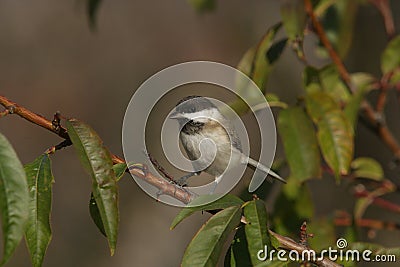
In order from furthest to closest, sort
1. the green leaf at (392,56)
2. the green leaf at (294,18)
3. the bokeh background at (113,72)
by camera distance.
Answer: the bokeh background at (113,72), the green leaf at (392,56), the green leaf at (294,18)

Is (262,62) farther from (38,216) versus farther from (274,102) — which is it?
(38,216)

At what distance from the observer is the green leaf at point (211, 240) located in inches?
56.2

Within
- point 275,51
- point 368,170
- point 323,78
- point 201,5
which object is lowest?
point 368,170

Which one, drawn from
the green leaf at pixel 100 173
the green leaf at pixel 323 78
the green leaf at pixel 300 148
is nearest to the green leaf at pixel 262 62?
the green leaf at pixel 323 78

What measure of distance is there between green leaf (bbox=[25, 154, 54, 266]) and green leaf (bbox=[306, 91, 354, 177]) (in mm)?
1005

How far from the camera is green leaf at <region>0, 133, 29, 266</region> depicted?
1.24m

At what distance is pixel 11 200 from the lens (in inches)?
50.0

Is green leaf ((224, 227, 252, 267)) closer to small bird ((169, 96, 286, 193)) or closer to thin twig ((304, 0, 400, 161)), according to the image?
small bird ((169, 96, 286, 193))

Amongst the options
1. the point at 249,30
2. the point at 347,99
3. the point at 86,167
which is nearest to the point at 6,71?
the point at 249,30

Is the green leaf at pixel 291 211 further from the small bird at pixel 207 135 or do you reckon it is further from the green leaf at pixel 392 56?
the green leaf at pixel 392 56

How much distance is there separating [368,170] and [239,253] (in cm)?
124

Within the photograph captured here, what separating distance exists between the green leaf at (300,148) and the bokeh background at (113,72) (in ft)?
11.2

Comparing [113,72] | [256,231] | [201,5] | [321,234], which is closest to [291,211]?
[321,234]

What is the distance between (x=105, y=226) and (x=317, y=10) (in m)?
1.50
